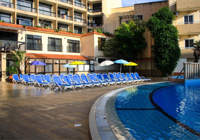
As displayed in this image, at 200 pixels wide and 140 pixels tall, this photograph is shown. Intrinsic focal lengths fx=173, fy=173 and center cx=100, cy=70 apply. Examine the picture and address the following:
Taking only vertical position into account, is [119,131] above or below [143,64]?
below

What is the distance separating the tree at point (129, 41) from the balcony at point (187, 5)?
5810 mm

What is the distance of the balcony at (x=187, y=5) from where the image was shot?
2539cm

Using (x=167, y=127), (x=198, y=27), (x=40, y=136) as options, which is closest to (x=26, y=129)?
(x=40, y=136)

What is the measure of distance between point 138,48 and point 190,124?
21.4 metres

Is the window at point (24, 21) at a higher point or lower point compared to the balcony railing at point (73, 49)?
higher

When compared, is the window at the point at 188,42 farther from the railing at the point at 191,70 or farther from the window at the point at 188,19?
the railing at the point at 191,70

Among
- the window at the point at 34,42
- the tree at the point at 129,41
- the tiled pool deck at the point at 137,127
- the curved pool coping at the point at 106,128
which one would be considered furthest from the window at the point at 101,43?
the curved pool coping at the point at 106,128

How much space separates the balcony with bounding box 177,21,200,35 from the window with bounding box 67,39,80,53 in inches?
622

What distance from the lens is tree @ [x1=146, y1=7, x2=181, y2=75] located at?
22.7 metres

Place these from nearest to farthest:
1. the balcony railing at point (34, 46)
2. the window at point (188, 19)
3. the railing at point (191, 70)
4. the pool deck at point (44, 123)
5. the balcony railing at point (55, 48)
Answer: the pool deck at point (44, 123)
the railing at point (191, 70)
the balcony railing at point (34, 46)
the balcony railing at point (55, 48)
the window at point (188, 19)

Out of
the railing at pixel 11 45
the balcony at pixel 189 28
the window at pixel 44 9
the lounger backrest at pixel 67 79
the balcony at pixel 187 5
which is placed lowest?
the lounger backrest at pixel 67 79

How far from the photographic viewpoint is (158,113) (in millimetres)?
6242

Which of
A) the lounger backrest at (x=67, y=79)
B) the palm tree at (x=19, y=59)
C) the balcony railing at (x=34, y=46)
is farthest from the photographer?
the balcony railing at (x=34, y=46)

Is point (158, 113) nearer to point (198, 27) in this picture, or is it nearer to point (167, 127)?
point (167, 127)
